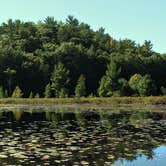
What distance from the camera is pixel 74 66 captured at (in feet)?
300

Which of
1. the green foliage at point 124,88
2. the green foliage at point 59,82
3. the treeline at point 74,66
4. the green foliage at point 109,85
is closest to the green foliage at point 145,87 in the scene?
the treeline at point 74,66

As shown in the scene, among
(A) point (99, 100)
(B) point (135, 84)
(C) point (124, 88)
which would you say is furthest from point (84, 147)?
(C) point (124, 88)

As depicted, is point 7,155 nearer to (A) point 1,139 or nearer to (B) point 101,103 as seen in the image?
(A) point 1,139

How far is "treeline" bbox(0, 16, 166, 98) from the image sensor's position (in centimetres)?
7488

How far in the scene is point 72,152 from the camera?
51.5 feet

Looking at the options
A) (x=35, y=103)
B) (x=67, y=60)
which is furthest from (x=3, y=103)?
(x=67, y=60)

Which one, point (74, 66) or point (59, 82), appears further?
point (74, 66)

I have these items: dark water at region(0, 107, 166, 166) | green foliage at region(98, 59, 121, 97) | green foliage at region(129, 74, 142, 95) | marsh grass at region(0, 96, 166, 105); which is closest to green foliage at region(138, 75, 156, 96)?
green foliage at region(129, 74, 142, 95)

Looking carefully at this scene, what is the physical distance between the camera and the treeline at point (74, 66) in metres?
74.9

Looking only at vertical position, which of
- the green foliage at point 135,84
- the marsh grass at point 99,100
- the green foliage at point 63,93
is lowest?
the marsh grass at point 99,100

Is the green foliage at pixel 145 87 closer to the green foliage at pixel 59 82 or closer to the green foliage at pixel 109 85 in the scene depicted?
the green foliage at pixel 109 85

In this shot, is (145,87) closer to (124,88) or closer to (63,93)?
(124,88)

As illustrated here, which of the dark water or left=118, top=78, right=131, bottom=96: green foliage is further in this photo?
left=118, top=78, right=131, bottom=96: green foliage

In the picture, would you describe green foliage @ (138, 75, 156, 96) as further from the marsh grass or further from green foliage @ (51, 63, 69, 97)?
the marsh grass
